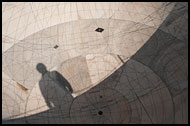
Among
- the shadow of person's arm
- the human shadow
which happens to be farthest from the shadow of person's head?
the shadow of person's arm

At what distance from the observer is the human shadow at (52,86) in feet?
33.1

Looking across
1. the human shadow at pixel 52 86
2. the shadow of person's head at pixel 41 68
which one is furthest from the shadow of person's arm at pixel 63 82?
the shadow of person's head at pixel 41 68

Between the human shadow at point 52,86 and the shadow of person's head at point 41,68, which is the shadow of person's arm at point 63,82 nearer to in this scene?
the human shadow at point 52,86

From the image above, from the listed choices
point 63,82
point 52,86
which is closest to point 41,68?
point 52,86

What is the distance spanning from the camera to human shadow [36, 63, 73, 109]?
10.1 metres

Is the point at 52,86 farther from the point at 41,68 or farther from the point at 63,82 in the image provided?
the point at 41,68

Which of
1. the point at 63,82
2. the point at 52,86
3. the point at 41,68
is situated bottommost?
the point at 52,86

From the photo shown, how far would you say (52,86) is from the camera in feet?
33.3

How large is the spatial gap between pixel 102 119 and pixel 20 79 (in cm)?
367

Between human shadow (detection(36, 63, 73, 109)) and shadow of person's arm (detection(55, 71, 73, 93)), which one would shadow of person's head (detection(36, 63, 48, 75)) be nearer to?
human shadow (detection(36, 63, 73, 109))

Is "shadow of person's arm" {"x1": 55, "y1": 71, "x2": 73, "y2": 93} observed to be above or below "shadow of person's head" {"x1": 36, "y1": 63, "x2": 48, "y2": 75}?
below

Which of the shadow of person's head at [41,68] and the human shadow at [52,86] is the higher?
the shadow of person's head at [41,68]

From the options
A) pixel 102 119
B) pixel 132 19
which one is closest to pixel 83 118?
pixel 102 119

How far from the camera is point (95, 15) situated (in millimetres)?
9883
